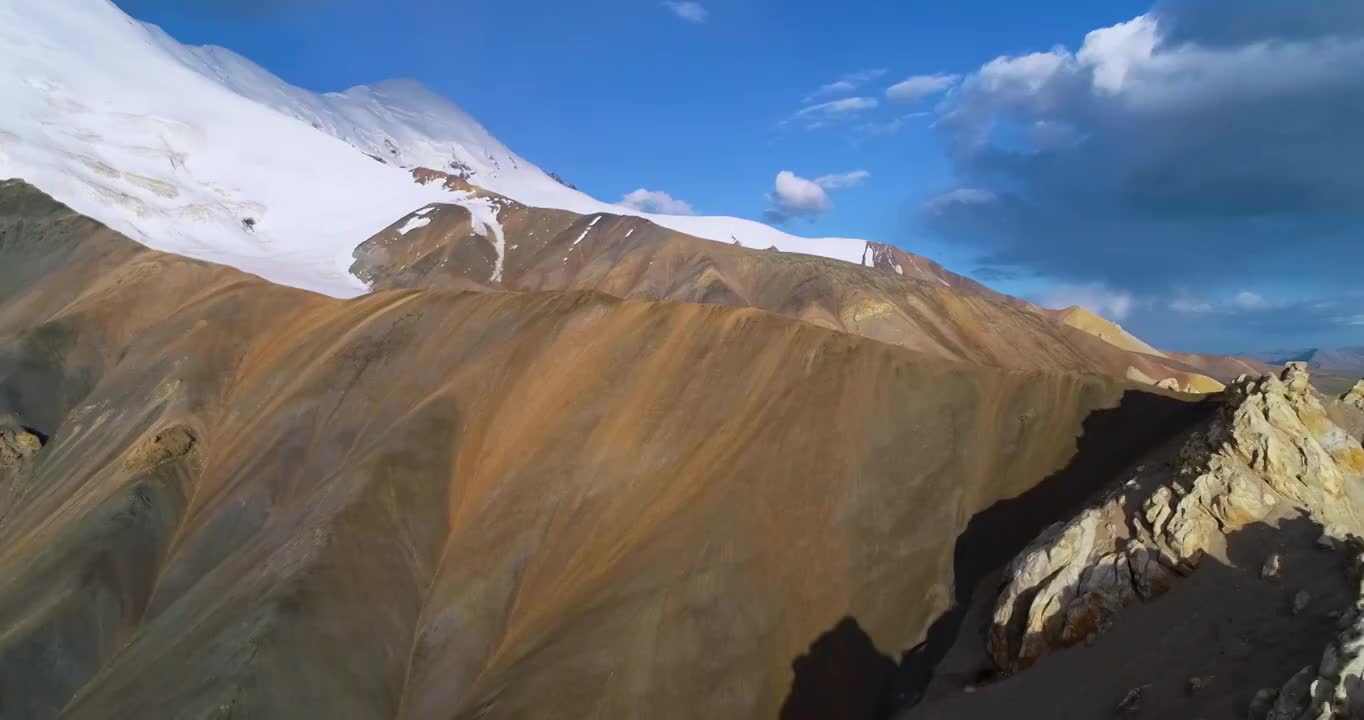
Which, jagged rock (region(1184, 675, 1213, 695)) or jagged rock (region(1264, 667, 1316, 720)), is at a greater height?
jagged rock (region(1264, 667, 1316, 720))

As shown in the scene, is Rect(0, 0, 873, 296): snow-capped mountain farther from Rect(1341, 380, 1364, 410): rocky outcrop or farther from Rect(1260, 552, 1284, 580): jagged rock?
Rect(1260, 552, 1284, 580): jagged rock

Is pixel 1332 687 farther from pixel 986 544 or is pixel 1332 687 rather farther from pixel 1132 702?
pixel 986 544

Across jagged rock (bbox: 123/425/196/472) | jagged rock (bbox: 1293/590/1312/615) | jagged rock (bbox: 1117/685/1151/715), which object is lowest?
jagged rock (bbox: 123/425/196/472)

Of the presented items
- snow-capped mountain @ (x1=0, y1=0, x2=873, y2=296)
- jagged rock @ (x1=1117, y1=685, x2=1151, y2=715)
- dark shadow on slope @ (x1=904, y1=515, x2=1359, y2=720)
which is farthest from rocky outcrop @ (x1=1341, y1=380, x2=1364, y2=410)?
snow-capped mountain @ (x1=0, y1=0, x2=873, y2=296)

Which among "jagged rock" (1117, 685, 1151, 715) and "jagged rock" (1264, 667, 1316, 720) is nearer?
"jagged rock" (1264, 667, 1316, 720)

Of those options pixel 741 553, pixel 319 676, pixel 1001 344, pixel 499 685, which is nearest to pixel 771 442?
pixel 741 553

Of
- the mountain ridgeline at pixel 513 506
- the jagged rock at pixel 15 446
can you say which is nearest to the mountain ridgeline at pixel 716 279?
the mountain ridgeline at pixel 513 506

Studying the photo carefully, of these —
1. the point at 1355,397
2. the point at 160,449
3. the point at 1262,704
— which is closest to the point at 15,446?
the point at 160,449
